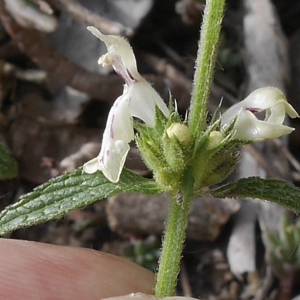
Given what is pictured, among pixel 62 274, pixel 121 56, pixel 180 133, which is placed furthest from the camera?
pixel 62 274

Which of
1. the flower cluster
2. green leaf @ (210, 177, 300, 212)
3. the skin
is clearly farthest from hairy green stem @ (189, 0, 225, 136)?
the skin

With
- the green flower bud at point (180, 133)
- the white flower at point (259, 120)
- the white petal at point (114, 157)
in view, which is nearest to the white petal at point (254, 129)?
the white flower at point (259, 120)

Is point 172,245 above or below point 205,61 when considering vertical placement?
below

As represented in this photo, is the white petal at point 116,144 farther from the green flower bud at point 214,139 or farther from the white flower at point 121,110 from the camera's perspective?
the green flower bud at point 214,139

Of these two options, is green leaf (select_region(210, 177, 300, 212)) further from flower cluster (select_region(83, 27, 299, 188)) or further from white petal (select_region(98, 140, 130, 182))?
white petal (select_region(98, 140, 130, 182))

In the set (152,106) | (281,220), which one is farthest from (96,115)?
(152,106)

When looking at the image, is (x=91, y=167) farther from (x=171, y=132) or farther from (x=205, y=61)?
(x=205, y=61)

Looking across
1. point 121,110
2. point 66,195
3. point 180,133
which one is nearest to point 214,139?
point 180,133
